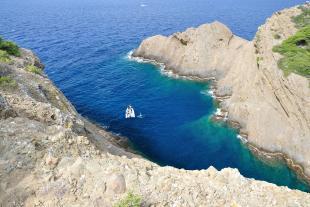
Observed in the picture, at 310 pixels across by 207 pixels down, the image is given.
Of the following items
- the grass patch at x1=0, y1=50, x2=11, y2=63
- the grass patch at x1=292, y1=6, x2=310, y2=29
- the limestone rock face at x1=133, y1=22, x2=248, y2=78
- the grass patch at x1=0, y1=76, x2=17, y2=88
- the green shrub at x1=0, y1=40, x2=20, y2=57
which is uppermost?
the grass patch at x1=292, y1=6, x2=310, y2=29

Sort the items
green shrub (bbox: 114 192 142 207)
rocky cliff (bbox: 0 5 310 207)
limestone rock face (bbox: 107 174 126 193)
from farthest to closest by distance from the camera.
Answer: limestone rock face (bbox: 107 174 126 193) < rocky cliff (bbox: 0 5 310 207) < green shrub (bbox: 114 192 142 207)

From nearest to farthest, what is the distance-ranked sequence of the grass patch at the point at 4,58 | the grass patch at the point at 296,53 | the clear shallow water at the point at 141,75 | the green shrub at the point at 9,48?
the grass patch at the point at 4,58, the grass patch at the point at 296,53, the clear shallow water at the point at 141,75, the green shrub at the point at 9,48

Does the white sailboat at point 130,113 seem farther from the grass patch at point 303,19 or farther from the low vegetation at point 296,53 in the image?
the grass patch at point 303,19

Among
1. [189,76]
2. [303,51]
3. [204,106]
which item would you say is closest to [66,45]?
[189,76]

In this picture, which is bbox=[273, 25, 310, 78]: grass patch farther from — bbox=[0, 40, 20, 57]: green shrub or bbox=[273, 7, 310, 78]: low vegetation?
bbox=[0, 40, 20, 57]: green shrub

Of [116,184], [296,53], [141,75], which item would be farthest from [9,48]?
[296,53]

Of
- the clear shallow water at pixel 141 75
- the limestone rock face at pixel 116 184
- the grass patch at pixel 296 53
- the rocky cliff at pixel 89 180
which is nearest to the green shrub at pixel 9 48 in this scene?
the clear shallow water at pixel 141 75

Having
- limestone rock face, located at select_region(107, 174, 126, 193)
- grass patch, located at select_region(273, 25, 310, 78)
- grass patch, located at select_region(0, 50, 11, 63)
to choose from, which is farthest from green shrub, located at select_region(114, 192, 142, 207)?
grass patch, located at select_region(273, 25, 310, 78)

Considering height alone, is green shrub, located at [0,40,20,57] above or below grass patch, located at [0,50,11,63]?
below
